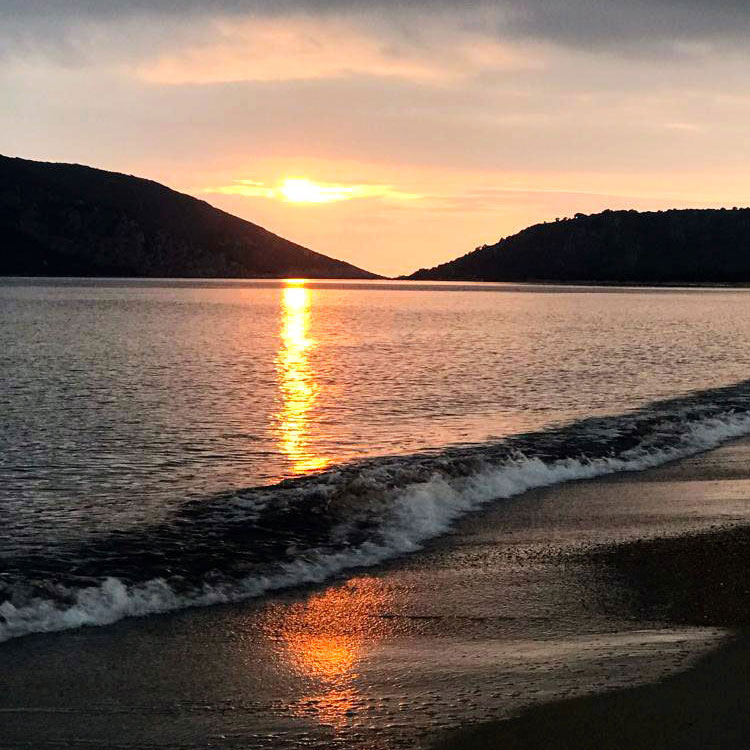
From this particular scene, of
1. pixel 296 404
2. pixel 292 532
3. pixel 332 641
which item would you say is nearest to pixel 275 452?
pixel 292 532

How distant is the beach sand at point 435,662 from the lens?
593cm

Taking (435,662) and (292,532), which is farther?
(292,532)

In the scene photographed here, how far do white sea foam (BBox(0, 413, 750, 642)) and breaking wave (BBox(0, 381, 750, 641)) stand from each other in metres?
0.02

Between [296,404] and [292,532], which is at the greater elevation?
[296,404]

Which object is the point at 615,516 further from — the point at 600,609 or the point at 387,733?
the point at 387,733

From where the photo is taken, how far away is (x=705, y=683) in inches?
259

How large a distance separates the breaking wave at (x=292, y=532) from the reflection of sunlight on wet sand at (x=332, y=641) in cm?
77

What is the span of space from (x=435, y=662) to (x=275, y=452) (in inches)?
435

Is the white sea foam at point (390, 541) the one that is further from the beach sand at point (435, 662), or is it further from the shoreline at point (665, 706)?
the shoreline at point (665, 706)

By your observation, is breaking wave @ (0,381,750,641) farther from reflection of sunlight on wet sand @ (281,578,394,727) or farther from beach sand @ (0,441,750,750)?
reflection of sunlight on wet sand @ (281,578,394,727)

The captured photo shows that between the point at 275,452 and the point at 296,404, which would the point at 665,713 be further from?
the point at 296,404

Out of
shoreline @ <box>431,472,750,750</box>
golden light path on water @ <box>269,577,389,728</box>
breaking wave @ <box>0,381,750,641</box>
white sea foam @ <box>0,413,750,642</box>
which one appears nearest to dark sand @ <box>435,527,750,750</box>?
shoreline @ <box>431,472,750,750</box>

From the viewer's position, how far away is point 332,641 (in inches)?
303

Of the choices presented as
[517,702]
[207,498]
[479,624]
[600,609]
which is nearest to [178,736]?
[517,702]
